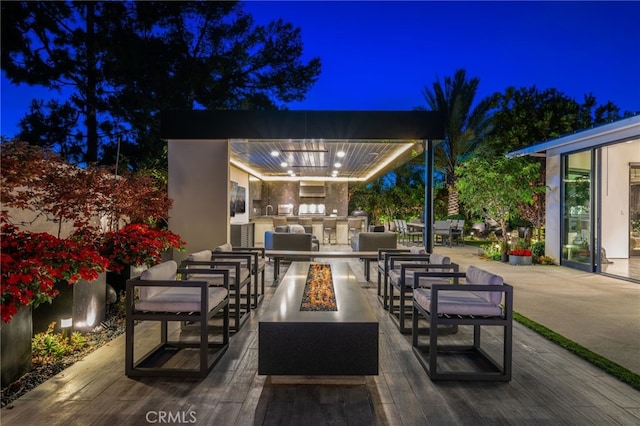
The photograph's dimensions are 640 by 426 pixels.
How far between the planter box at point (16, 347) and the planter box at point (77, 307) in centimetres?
55

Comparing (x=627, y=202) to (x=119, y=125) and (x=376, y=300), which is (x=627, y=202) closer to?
(x=376, y=300)

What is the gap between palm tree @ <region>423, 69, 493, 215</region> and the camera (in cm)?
1606

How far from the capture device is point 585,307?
16.9 ft

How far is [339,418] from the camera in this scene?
2387mm

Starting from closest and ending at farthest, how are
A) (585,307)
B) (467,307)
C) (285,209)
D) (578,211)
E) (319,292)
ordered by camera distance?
(467,307) → (319,292) → (585,307) → (578,211) → (285,209)

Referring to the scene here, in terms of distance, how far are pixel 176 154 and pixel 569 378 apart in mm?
6902

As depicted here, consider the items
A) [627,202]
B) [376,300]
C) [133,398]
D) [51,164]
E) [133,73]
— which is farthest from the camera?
[133,73]

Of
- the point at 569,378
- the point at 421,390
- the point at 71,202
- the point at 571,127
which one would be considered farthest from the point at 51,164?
the point at 571,127

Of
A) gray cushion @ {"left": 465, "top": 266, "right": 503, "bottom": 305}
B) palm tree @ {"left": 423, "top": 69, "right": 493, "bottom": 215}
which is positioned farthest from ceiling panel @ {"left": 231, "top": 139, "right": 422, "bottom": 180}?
palm tree @ {"left": 423, "top": 69, "right": 493, "bottom": 215}

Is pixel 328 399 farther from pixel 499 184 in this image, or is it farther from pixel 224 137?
pixel 499 184

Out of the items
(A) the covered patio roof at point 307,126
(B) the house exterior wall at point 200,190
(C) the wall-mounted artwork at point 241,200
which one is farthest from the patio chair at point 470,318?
(C) the wall-mounted artwork at point 241,200

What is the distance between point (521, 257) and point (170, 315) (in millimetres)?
8391

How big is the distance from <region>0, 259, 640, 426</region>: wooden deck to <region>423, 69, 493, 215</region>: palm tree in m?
14.1

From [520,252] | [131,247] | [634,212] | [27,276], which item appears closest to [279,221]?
[520,252]
